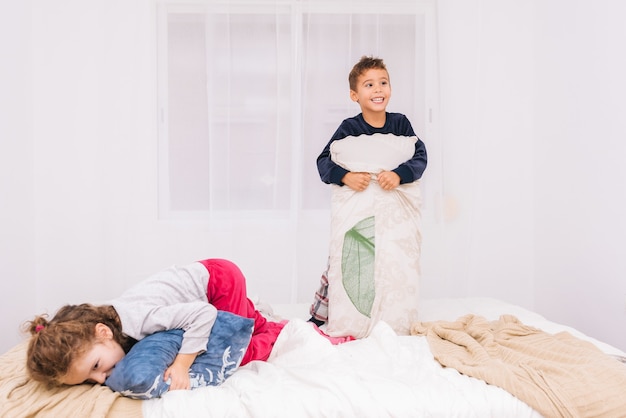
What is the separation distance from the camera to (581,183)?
2.64 meters

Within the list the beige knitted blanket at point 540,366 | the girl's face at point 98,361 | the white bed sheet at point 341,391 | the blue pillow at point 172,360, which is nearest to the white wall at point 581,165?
the beige knitted blanket at point 540,366

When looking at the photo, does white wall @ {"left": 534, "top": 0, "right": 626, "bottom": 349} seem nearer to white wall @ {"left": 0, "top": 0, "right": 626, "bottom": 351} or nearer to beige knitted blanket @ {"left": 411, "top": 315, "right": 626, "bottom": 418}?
white wall @ {"left": 0, "top": 0, "right": 626, "bottom": 351}

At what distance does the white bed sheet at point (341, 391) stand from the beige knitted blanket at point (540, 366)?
4cm

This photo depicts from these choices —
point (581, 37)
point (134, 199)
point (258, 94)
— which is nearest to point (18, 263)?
point (134, 199)

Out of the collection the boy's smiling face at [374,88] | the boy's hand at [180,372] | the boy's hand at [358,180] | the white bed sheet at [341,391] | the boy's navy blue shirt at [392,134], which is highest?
the boy's smiling face at [374,88]

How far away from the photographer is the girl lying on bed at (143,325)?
4.41ft

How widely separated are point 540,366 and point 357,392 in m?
0.51

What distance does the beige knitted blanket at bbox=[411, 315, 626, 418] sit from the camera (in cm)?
138

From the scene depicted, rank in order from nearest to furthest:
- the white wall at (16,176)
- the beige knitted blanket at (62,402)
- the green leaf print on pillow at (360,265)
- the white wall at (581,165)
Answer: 1. the beige knitted blanket at (62,402)
2. the green leaf print on pillow at (360,265)
3. the white wall at (581,165)
4. the white wall at (16,176)

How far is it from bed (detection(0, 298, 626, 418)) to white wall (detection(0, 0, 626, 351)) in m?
1.28

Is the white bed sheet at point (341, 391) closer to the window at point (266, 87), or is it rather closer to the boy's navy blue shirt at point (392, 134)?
the boy's navy blue shirt at point (392, 134)

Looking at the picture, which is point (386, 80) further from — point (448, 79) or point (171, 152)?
point (171, 152)

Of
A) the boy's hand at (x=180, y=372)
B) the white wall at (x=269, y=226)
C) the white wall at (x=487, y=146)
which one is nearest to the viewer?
the boy's hand at (x=180, y=372)

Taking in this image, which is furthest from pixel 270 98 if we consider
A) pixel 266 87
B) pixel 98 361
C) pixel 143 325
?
pixel 98 361
